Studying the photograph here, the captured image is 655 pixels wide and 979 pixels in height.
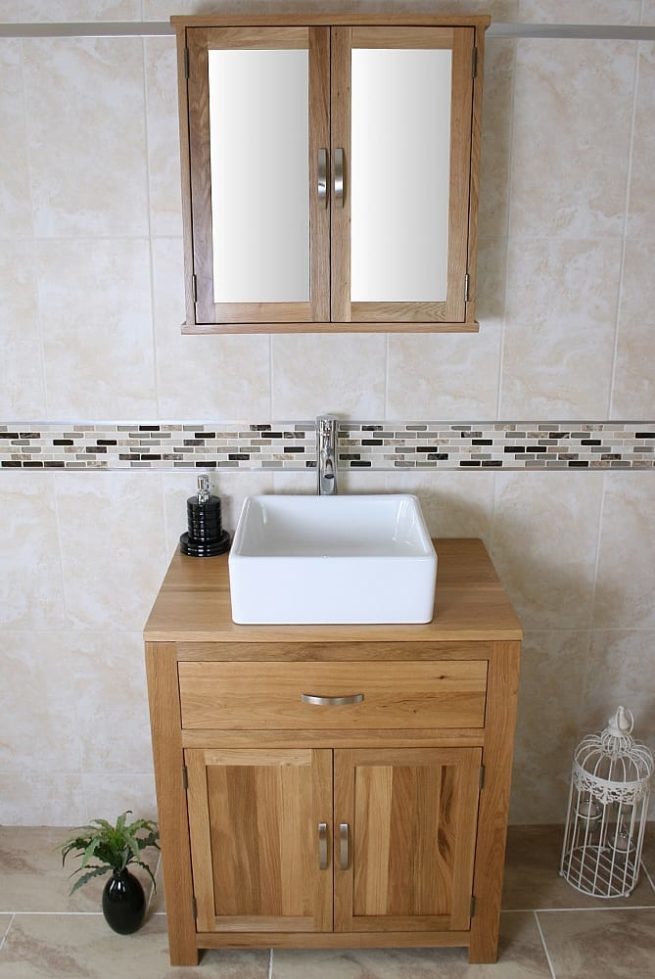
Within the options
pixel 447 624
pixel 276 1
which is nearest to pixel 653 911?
pixel 447 624

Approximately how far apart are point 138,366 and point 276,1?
2.79 feet

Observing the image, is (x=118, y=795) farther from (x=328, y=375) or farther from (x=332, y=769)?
(x=328, y=375)

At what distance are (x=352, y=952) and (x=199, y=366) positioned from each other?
1.41 meters

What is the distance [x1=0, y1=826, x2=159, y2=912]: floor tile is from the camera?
7.55 ft

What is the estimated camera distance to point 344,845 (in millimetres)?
1995

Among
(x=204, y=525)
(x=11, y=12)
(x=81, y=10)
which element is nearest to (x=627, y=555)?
(x=204, y=525)

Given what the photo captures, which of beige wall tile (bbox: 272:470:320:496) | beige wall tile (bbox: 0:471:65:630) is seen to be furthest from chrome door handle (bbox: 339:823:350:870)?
beige wall tile (bbox: 0:471:65:630)

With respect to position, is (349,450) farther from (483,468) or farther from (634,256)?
(634,256)

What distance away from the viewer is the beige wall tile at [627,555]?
231 centimetres

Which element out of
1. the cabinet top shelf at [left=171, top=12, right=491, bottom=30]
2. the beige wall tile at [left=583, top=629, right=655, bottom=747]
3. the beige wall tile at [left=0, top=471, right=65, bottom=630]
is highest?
the cabinet top shelf at [left=171, top=12, right=491, bottom=30]

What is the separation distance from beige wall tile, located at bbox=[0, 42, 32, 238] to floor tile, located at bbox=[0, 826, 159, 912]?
1573mm

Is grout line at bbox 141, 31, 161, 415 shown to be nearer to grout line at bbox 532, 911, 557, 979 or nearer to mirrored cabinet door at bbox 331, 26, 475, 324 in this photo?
mirrored cabinet door at bbox 331, 26, 475, 324

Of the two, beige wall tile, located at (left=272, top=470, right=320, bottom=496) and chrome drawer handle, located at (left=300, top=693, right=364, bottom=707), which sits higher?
beige wall tile, located at (left=272, top=470, right=320, bottom=496)

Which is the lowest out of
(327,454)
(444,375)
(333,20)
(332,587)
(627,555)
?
(627,555)
